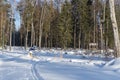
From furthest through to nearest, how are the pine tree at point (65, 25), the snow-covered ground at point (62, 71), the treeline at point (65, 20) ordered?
the pine tree at point (65, 25) → the treeline at point (65, 20) → the snow-covered ground at point (62, 71)

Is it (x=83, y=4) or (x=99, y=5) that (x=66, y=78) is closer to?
(x=99, y=5)

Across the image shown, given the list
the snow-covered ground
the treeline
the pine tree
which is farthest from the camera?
the pine tree

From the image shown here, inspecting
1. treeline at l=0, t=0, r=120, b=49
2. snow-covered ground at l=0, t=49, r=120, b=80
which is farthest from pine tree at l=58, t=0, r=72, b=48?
snow-covered ground at l=0, t=49, r=120, b=80

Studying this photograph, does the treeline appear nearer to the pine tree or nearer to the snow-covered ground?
the pine tree

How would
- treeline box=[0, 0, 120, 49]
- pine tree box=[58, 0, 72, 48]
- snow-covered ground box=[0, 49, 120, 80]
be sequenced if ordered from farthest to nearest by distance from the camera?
pine tree box=[58, 0, 72, 48] → treeline box=[0, 0, 120, 49] → snow-covered ground box=[0, 49, 120, 80]

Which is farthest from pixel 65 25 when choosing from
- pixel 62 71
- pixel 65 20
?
pixel 62 71

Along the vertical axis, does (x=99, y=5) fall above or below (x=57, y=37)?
above

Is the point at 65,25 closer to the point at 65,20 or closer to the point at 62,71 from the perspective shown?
the point at 65,20

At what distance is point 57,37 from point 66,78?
6402cm

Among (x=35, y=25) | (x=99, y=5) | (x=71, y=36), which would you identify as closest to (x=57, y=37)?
(x=71, y=36)

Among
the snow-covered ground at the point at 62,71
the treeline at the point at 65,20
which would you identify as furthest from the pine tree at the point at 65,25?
the snow-covered ground at the point at 62,71

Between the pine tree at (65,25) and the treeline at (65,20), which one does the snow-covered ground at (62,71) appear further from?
the pine tree at (65,25)

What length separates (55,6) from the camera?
260ft

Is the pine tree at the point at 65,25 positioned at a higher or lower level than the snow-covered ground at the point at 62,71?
higher
